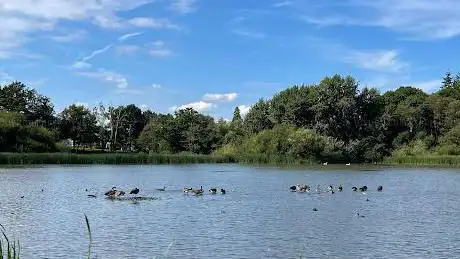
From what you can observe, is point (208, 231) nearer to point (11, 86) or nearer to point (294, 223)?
point (294, 223)

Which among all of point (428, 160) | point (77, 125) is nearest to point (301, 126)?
point (428, 160)

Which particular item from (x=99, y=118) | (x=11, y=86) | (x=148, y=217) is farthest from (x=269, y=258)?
(x=99, y=118)

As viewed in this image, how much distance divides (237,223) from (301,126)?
71.7 meters

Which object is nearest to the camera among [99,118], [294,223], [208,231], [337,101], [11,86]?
[208,231]

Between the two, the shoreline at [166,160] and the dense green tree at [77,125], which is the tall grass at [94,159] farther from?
the dense green tree at [77,125]

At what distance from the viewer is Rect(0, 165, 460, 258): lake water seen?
54.5ft

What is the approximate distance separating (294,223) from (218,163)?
57.7 meters

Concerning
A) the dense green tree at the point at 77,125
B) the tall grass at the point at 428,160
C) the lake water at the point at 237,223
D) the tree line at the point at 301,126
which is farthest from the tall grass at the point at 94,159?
the dense green tree at the point at 77,125

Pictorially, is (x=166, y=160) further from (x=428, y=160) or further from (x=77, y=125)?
(x=77, y=125)

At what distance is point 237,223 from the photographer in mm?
21594

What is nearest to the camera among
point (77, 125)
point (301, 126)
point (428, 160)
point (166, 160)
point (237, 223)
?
point (237, 223)

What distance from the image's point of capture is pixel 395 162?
82.5 meters

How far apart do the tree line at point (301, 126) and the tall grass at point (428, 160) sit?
15.2ft

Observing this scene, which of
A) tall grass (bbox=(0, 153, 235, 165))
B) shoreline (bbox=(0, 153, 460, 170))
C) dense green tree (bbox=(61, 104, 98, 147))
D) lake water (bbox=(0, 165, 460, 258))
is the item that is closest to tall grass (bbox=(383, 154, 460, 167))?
shoreline (bbox=(0, 153, 460, 170))
